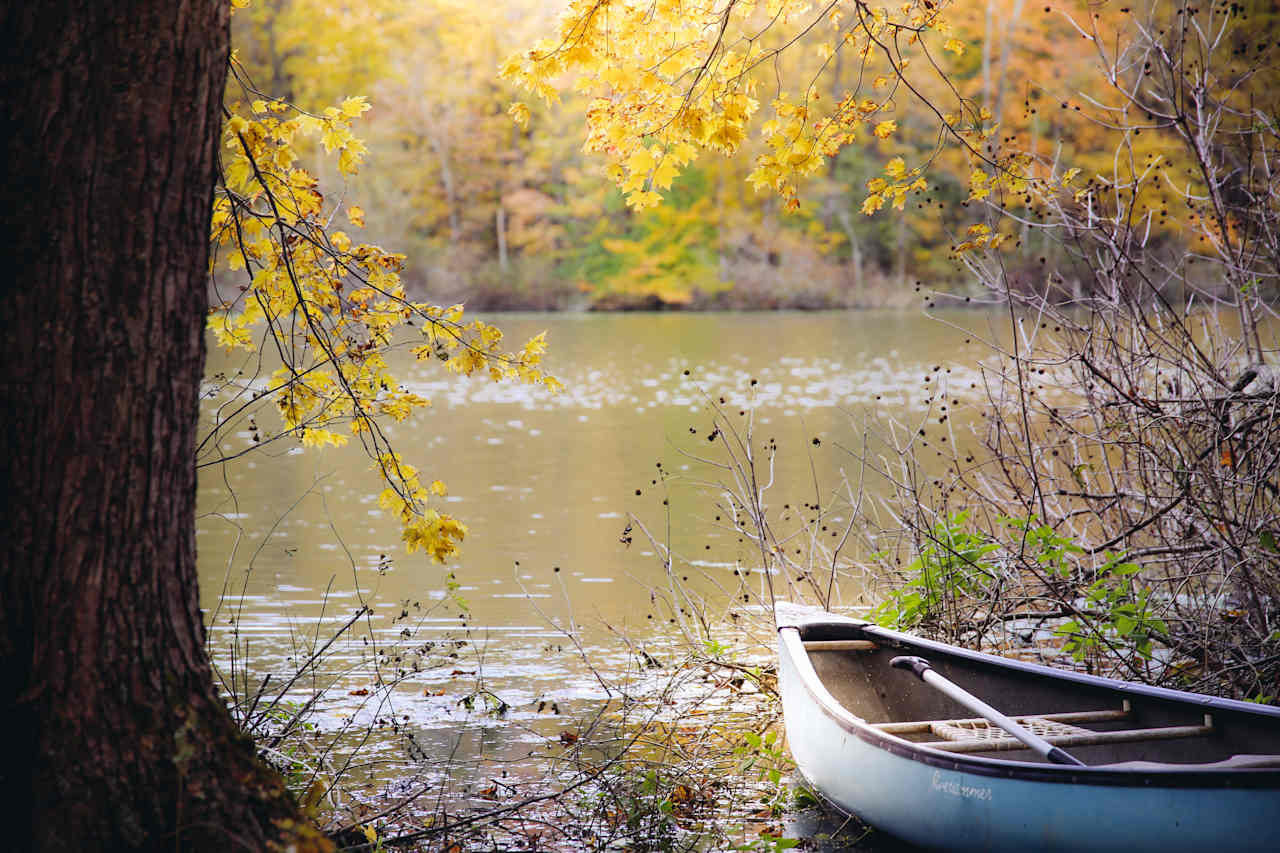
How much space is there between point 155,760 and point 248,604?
20.8 ft

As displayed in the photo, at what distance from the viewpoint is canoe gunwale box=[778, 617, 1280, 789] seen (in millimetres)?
3830

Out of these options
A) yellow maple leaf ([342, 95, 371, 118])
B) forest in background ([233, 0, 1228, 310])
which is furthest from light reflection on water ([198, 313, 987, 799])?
forest in background ([233, 0, 1228, 310])

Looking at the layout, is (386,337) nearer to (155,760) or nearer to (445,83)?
(155,760)

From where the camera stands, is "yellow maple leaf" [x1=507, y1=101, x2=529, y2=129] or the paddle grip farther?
"yellow maple leaf" [x1=507, y1=101, x2=529, y2=129]

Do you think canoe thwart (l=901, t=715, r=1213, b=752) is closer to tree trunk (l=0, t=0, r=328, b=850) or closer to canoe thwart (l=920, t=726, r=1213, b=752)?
canoe thwart (l=920, t=726, r=1213, b=752)

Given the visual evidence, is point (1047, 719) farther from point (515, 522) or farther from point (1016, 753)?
point (515, 522)

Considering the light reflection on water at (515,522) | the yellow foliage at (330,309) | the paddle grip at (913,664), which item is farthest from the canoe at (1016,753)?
the yellow foliage at (330,309)

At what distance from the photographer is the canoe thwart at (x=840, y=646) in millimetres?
5875

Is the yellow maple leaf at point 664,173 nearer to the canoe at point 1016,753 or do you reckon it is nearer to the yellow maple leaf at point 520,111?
the yellow maple leaf at point 520,111

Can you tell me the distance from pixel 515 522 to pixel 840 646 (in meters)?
6.69

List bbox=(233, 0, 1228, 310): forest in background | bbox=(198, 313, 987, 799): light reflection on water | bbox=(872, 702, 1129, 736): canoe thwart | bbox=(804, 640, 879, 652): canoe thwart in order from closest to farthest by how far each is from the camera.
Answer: bbox=(872, 702, 1129, 736): canoe thwart
bbox=(804, 640, 879, 652): canoe thwart
bbox=(198, 313, 987, 799): light reflection on water
bbox=(233, 0, 1228, 310): forest in background

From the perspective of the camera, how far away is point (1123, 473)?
691 cm

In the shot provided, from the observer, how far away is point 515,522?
40.2 ft

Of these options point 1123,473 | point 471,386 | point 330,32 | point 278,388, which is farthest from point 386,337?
point 330,32
